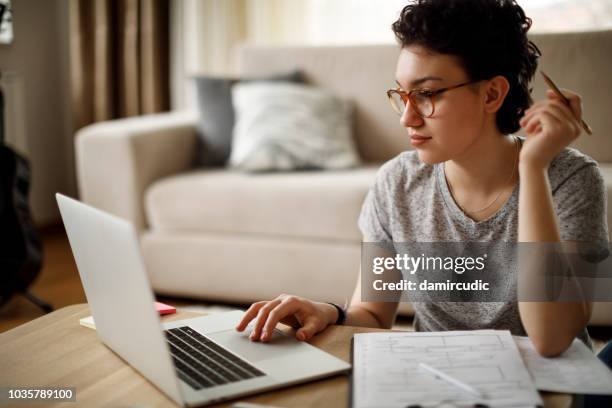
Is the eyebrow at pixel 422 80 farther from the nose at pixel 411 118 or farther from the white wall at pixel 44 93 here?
the white wall at pixel 44 93

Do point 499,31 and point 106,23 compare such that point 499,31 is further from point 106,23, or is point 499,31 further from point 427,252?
point 106,23

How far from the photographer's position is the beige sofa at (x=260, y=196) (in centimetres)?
238

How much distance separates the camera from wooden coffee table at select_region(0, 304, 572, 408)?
808mm

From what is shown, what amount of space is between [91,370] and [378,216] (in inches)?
22.5

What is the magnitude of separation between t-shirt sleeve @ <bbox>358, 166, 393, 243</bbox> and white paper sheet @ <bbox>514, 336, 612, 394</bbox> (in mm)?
372

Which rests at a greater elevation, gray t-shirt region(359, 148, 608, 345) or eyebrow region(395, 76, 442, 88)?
eyebrow region(395, 76, 442, 88)

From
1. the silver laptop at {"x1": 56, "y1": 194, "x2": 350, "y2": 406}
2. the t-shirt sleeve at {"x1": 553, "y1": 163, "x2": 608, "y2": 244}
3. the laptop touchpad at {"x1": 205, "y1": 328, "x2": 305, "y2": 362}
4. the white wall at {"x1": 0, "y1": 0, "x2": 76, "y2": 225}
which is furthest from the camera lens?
the white wall at {"x1": 0, "y1": 0, "x2": 76, "y2": 225}

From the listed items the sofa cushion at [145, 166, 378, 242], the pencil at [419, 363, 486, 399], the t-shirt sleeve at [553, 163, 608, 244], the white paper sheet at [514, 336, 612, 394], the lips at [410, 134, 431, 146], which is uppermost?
the lips at [410, 134, 431, 146]

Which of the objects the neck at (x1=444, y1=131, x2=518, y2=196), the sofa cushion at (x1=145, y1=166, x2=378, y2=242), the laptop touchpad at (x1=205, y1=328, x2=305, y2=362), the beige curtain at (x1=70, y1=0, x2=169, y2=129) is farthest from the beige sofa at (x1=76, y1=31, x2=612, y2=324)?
the laptop touchpad at (x1=205, y1=328, x2=305, y2=362)

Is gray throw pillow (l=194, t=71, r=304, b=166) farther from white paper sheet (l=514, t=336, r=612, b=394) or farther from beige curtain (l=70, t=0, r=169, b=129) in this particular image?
white paper sheet (l=514, t=336, r=612, b=394)

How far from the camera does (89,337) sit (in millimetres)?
1023

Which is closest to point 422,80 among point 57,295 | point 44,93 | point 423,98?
point 423,98

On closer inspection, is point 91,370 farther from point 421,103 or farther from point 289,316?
point 421,103

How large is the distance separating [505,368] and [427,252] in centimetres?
41
